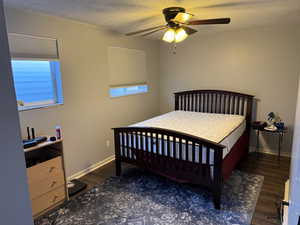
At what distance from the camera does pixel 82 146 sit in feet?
11.1

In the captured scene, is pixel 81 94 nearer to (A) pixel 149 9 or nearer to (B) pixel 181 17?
(A) pixel 149 9

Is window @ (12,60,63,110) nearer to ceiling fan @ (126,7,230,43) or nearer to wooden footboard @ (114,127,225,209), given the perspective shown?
wooden footboard @ (114,127,225,209)

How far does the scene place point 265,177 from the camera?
10.4 feet

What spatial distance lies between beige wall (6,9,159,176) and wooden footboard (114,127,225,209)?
0.60 metres

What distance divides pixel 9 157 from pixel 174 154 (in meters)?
2.09

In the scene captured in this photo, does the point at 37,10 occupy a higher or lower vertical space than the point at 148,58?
higher

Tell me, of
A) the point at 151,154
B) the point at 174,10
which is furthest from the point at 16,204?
the point at 174,10

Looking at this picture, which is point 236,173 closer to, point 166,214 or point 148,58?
point 166,214

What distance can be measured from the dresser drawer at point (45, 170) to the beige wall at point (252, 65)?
3212 millimetres

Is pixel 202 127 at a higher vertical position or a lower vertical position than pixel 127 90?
lower

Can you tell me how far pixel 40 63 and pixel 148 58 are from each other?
7.98 feet

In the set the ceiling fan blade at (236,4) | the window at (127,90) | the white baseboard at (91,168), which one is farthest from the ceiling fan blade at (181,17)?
the white baseboard at (91,168)

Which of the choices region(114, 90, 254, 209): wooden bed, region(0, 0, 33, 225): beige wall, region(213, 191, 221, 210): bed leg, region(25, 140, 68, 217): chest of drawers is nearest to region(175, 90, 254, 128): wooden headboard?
region(114, 90, 254, 209): wooden bed

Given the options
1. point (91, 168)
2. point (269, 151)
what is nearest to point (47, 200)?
point (91, 168)
